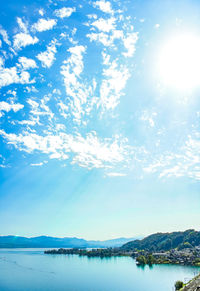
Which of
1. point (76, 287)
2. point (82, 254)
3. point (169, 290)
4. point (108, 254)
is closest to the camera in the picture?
point (169, 290)

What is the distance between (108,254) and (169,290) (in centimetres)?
9910

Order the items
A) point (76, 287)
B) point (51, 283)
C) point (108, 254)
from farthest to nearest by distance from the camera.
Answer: point (108, 254) < point (51, 283) < point (76, 287)

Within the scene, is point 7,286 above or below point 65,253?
above

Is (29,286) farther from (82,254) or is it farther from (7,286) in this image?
(82,254)

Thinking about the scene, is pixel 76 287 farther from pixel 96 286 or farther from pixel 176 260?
pixel 176 260

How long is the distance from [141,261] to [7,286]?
59665mm

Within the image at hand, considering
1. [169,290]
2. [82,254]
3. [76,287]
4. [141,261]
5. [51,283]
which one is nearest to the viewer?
[169,290]

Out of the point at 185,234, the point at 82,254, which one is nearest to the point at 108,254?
the point at 82,254

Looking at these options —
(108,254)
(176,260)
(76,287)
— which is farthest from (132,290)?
(108,254)

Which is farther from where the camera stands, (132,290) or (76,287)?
(76,287)

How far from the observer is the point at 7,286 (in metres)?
46.0

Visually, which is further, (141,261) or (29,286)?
(141,261)

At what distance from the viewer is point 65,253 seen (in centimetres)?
16075

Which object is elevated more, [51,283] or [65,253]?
[51,283]
